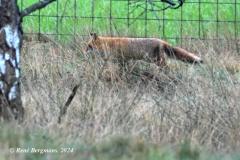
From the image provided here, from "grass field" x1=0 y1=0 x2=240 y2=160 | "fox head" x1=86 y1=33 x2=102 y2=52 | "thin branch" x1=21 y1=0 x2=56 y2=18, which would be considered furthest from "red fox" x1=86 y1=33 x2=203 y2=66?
"thin branch" x1=21 y1=0 x2=56 y2=18

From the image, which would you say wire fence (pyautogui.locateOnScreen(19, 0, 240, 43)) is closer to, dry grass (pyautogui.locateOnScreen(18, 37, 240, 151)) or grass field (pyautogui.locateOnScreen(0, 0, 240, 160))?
grass field (pyautogui.locateOnScreen(0, 0, 240, 160))

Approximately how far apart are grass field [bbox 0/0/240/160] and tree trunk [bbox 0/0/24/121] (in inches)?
5.8

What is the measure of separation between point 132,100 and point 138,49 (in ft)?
8.42

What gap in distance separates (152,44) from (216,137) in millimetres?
3142

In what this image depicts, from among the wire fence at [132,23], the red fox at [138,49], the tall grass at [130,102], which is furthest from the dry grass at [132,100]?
the wire fence at [132,23]

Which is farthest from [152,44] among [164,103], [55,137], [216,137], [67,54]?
[55,137]

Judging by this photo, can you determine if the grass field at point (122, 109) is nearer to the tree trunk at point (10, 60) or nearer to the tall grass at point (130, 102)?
the tall grass at point (130, 102)

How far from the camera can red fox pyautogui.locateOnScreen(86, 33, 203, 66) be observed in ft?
29.0

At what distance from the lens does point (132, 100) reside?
653 centimetres

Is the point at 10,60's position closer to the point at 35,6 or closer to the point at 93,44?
the point at 35,6

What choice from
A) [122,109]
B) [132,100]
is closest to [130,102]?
[132,100]

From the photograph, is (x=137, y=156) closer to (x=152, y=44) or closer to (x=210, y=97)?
(x=210, y=97)

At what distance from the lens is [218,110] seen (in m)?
6.47

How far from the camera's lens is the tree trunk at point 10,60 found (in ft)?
19.7
